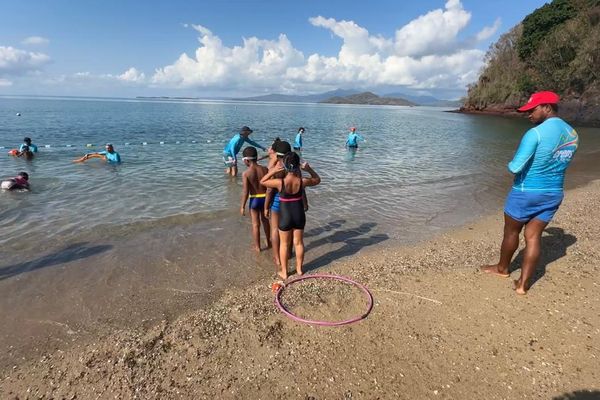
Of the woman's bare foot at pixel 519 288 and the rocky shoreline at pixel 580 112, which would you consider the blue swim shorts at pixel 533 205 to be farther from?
the rocky shoreline at pixel 580 112

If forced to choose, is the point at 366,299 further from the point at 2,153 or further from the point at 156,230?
the point at 2,153

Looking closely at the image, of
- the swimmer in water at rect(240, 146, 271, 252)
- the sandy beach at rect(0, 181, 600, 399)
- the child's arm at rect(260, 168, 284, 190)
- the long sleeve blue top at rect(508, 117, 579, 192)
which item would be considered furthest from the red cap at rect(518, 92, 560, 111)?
the swimmer in water at rect(240, 146, 271, 252)

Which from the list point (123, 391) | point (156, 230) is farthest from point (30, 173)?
point (123, 391)

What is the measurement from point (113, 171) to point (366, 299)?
47.1ft

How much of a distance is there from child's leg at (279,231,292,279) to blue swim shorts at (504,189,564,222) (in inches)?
138

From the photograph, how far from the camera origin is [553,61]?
5781cm

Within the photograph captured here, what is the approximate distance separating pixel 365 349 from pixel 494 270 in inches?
123

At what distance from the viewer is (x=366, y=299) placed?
16.4 feet

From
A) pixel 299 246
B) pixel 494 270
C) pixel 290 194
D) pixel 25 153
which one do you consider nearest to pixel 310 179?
pixel 290 194

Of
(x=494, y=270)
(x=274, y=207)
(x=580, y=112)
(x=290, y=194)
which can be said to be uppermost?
(x=580, y=112)

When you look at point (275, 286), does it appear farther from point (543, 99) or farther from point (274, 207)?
point (543, 99)

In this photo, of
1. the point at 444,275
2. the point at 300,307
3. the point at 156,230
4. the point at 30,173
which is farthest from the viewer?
the point at 30,173

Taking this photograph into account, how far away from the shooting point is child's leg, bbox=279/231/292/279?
557 cm

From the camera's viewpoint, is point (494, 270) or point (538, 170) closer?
point (538, 170)
